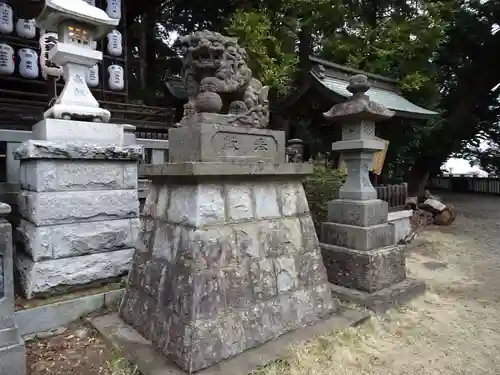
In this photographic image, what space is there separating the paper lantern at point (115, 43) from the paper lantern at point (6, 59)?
2.52m

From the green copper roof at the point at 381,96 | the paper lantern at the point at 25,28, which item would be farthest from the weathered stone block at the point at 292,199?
the paper lantern at the point at 25,28

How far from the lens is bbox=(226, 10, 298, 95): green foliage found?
27.5ft

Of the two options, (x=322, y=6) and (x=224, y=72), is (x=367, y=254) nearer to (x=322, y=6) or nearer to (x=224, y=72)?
(x=224, y=72)

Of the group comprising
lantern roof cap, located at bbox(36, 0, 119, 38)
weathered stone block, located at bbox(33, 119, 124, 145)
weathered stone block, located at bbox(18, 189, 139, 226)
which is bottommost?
weathered stone block, located at bbox(18, 189, 139, 226)

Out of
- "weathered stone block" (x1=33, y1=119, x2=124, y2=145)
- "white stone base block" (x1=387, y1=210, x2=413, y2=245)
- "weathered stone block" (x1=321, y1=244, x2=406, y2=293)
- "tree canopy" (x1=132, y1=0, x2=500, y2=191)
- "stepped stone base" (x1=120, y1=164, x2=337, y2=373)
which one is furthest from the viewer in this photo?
"tree canopy" (x1=132, y1=0, x2=500, y2=191)

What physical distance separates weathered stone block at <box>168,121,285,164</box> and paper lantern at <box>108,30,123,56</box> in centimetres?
836

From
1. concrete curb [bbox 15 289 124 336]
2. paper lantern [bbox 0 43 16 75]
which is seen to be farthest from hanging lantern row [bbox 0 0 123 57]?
concrete curb [bbox 15 289 124 336]

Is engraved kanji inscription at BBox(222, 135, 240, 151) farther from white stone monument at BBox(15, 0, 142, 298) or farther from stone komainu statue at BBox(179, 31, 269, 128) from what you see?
white stone monument at BBox(15, 0, 142, 298)

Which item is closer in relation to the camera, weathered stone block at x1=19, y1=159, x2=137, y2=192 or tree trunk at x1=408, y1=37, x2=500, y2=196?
weathered stone block at x1=19, y1=159, x2=137, y2=192

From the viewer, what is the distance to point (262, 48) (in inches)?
333

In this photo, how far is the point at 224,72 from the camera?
10.4ft

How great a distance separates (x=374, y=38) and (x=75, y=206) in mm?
9618

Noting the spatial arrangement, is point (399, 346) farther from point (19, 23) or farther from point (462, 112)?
point (462, 112)

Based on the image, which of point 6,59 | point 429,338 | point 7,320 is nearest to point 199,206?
point 7,320
